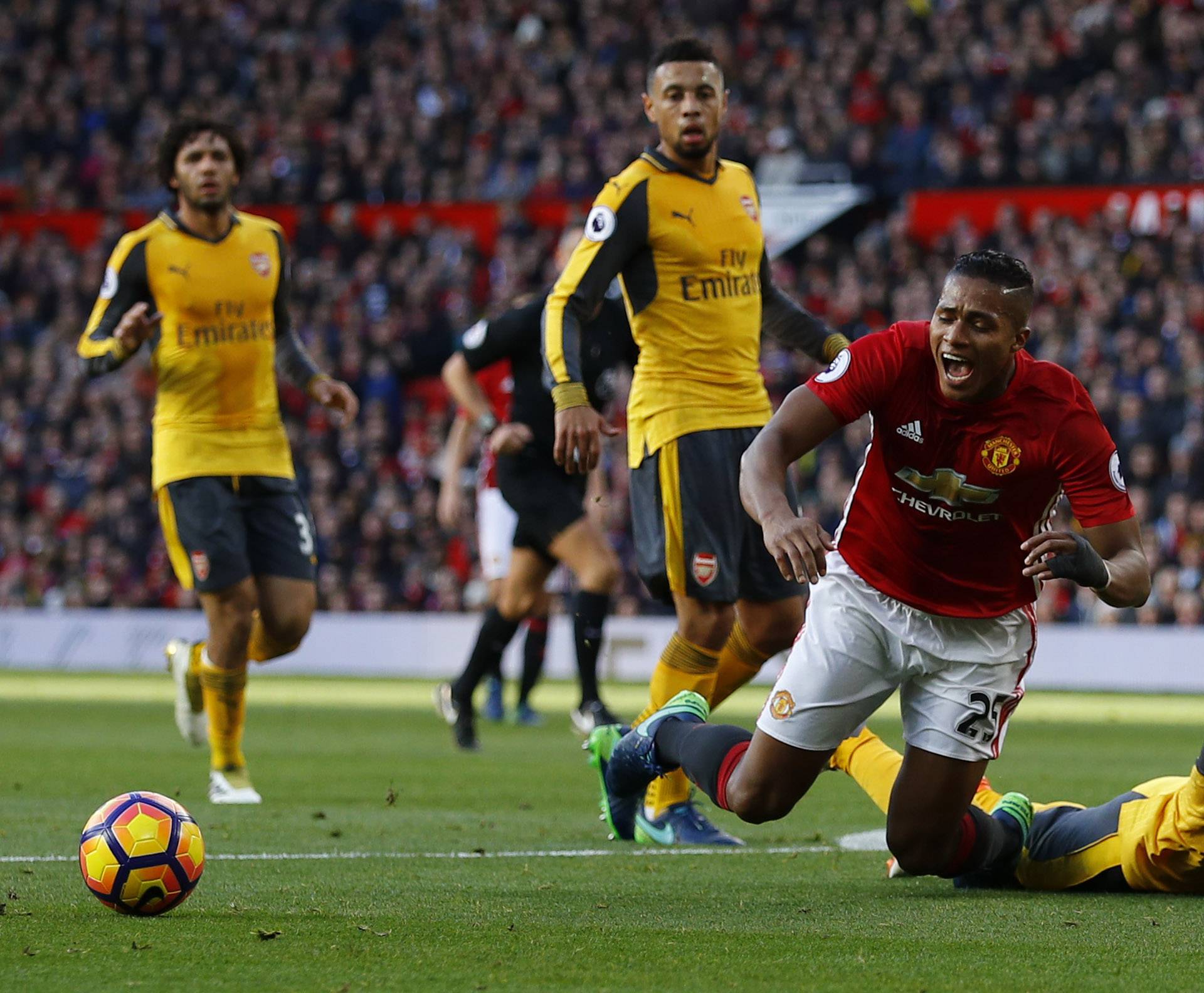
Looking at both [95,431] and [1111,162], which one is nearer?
[1111,162]

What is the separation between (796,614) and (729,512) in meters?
0.48

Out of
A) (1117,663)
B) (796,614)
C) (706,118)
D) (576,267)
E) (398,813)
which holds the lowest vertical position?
(1117,663)

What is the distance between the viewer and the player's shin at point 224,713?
799 centimetres

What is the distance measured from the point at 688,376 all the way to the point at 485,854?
1837 millimetres

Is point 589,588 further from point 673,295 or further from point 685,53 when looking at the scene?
point 685,53

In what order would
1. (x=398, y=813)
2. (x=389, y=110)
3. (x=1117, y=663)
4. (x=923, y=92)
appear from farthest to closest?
(x=389, y=110) → (x=923, y=92) → (x=1117, y=663) → (x=398, y=813)

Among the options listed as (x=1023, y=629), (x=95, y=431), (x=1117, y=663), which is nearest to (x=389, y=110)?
(x=95, y=431)

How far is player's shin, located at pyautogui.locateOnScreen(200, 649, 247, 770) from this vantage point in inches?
314

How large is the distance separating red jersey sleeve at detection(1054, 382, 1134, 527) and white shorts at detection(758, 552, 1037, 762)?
1.58ft

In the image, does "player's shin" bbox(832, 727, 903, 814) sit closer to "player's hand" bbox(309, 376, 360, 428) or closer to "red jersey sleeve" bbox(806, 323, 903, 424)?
"red jersey sleeve" bbox(806, 323, 903, 424)

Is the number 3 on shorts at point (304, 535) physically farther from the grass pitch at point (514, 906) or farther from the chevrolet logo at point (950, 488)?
the chevrolet logo at point (950, 488)

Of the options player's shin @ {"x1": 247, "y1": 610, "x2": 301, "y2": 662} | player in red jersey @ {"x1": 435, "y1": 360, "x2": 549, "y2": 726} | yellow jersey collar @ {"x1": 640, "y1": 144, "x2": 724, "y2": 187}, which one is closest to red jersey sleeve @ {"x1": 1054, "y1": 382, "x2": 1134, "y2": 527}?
yellow jersey collar @ {"x1": 640, "y1": 144, "x2": 724, "y2": 187}

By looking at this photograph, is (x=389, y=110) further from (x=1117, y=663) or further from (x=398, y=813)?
(x=398, y=813)

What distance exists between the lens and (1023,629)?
17.1ft
